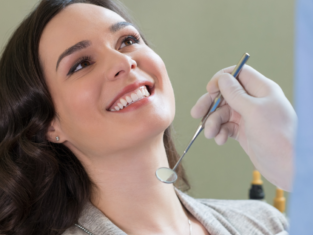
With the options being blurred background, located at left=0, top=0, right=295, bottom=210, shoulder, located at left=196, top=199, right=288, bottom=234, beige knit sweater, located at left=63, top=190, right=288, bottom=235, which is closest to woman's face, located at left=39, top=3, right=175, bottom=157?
beige knit sweater, located at left=63, top=190, right=288, bottom=235

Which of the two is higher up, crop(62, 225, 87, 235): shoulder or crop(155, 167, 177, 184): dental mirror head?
crop(155, 167, 177, 184): dental mirror head

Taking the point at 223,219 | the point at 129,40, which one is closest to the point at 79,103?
the point at 129,40

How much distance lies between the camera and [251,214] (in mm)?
1366

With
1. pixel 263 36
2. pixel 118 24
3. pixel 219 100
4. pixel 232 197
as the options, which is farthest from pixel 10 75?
pixel 232 197

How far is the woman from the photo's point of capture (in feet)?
3.17

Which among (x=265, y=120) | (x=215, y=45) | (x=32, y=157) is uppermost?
(x=265, y=120)

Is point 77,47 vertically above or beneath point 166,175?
above

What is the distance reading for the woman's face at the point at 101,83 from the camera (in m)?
0.96

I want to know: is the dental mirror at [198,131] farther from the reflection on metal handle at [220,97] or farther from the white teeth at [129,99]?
the white teeth at [129,99]

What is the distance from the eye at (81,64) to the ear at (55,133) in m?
0.16

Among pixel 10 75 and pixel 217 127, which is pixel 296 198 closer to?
pixel 217 127

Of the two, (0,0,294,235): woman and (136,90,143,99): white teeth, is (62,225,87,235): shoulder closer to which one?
(0,0,294,235): woman

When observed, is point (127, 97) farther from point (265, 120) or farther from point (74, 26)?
point (265, 120)

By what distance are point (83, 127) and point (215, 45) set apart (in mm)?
1353
